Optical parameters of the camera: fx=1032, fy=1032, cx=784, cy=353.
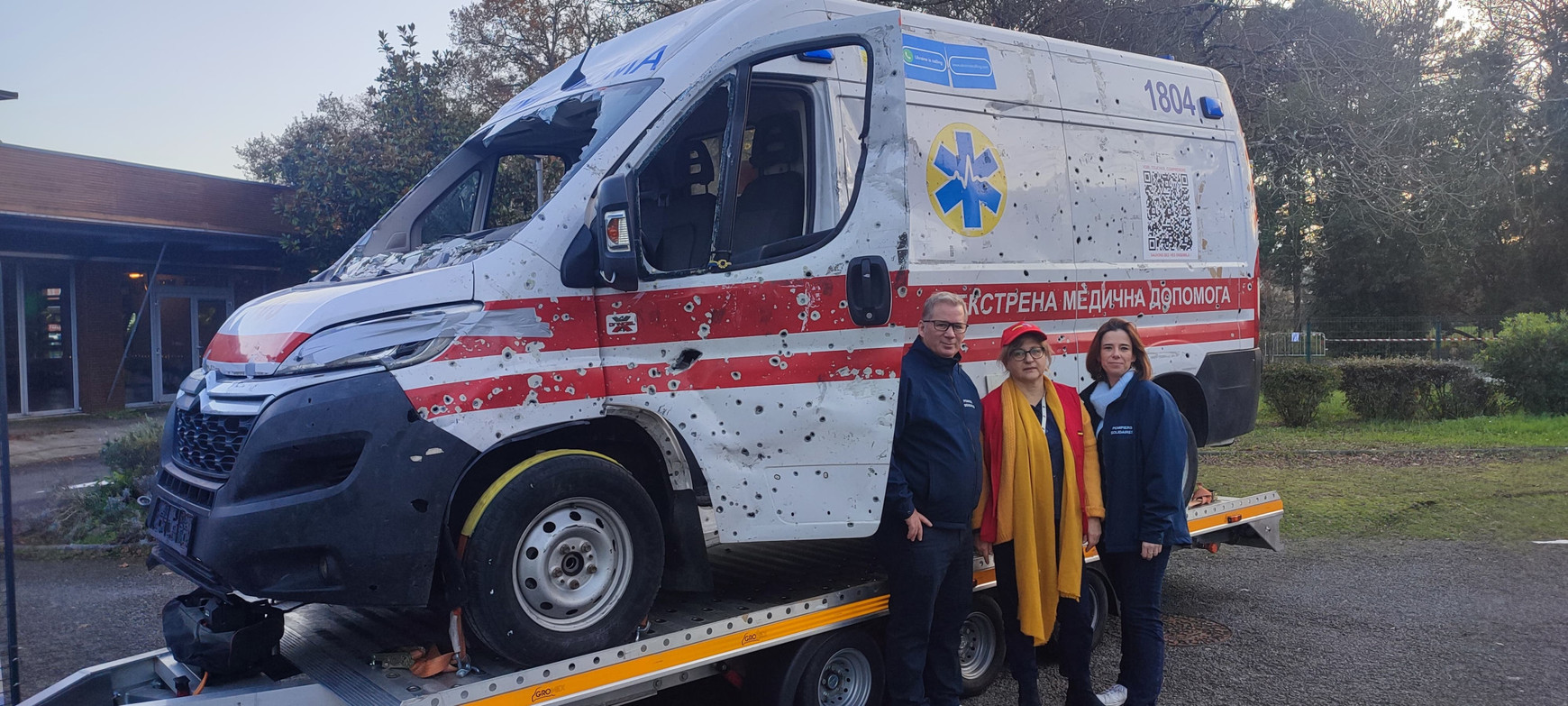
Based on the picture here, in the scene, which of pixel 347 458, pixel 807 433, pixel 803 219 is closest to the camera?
pixel 347 458

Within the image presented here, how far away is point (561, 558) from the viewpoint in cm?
368

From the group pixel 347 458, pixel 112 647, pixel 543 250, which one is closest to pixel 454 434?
pixel 347 458

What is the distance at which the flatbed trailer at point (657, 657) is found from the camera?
3459 millimetres

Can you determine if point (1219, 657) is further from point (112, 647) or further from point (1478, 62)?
point (1478, 62)

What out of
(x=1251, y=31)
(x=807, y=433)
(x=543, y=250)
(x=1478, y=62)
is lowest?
(x=807, y=433)

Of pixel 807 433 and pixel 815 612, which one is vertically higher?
pixel 807 433

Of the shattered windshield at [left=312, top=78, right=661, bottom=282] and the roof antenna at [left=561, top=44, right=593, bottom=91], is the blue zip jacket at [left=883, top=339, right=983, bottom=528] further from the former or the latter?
the roof antenna at [left=561, top=44, right=593, bottom=91]

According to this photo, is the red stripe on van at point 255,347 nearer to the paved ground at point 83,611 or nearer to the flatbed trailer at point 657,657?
the flatbed trailer at point 657,657

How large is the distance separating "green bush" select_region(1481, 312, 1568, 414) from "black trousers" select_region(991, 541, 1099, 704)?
1445cm

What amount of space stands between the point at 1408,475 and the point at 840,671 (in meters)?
9.42

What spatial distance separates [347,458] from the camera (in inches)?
135

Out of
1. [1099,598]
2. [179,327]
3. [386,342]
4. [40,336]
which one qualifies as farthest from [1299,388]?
[40,336]

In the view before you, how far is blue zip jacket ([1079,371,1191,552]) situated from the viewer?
4.56 metres

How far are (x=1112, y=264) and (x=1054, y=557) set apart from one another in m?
2.00
